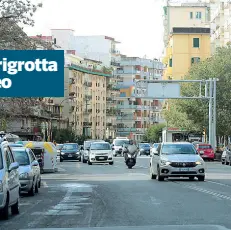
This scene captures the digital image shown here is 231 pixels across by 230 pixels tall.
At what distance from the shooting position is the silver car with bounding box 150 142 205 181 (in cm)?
3647

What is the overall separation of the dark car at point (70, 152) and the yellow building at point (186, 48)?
55545mm

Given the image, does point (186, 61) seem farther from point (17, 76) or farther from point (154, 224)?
point (154, 224)

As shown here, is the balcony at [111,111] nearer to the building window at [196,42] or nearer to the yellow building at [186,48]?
the yellow building at [186,48]

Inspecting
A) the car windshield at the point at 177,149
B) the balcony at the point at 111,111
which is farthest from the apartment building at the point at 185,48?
the car windshield at the point at 177,149

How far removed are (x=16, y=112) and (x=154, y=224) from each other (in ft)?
104

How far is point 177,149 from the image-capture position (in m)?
37.7

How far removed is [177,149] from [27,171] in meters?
11.6

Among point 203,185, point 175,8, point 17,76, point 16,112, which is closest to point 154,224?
point 203,185

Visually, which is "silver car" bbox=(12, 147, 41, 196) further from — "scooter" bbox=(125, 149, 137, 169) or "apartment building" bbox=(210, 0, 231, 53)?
"apartment building" bbox=(210, 0, 231, 53)

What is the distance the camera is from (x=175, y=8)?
155 metres

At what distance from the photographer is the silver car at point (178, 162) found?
36.5m

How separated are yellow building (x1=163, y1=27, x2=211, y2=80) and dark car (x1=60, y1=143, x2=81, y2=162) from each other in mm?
55545

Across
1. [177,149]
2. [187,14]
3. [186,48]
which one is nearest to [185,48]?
[186,48]

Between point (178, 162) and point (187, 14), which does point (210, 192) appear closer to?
point (178, 162)
